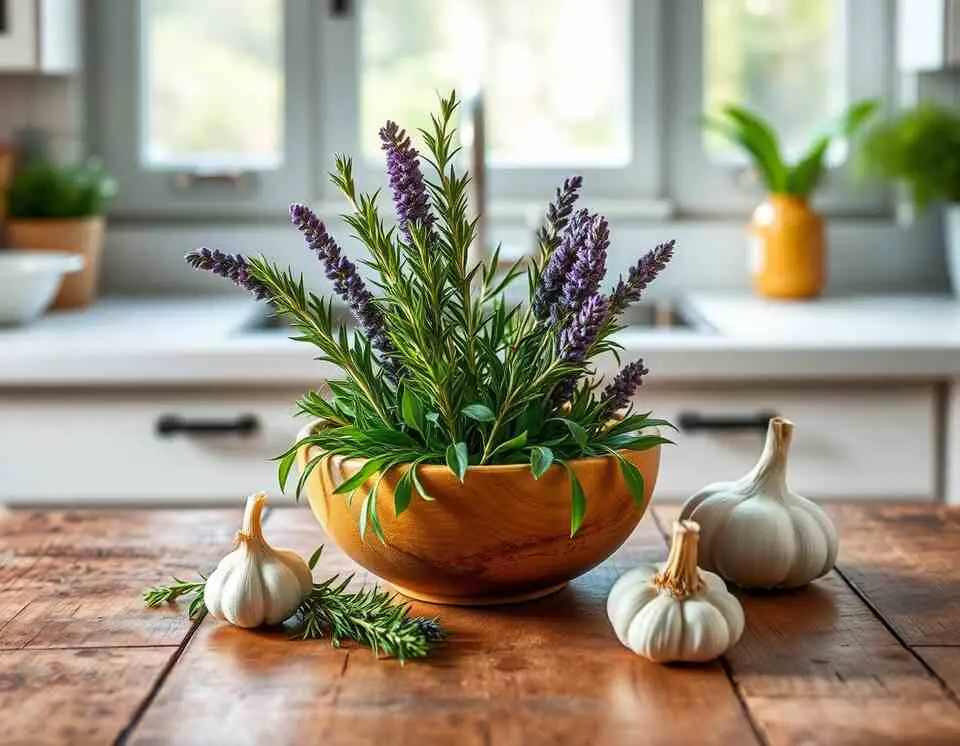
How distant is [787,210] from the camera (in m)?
2.81

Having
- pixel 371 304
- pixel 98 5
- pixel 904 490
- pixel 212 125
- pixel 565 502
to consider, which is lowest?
pixel 904 490

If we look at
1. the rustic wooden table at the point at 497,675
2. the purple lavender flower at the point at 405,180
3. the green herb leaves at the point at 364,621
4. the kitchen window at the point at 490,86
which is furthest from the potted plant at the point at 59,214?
the purple lavender flower at the point at 405,180

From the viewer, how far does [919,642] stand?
3.45 feet

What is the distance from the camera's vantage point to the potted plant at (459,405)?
1.03 metres

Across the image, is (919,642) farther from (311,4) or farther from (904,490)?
(311,4)

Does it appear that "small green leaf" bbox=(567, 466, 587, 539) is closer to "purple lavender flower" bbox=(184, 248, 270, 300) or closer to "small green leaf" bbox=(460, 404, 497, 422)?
"small green leaf" bbox=(460, 404, 497, 422)

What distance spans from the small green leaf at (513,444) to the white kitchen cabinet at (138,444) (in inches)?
50.7

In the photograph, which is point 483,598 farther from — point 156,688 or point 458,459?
point 156,688

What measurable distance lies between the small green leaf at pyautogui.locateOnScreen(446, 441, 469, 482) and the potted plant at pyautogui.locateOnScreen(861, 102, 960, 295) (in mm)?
1987

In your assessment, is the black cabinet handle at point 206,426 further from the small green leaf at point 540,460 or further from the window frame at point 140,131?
the small green leaf at point 540,460

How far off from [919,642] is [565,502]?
268 millimetres

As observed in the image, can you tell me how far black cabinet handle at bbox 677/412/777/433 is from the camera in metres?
2.28

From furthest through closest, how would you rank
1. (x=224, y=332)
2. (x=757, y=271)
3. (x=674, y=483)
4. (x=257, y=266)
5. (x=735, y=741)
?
1. (x=757, y=271)
2. (x=224, y=332)
3. (x=674, y=483)
4. (x=257, y=266)
5. (x=735, y=741)

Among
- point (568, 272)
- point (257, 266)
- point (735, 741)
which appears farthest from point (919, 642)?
point (257, 266)
